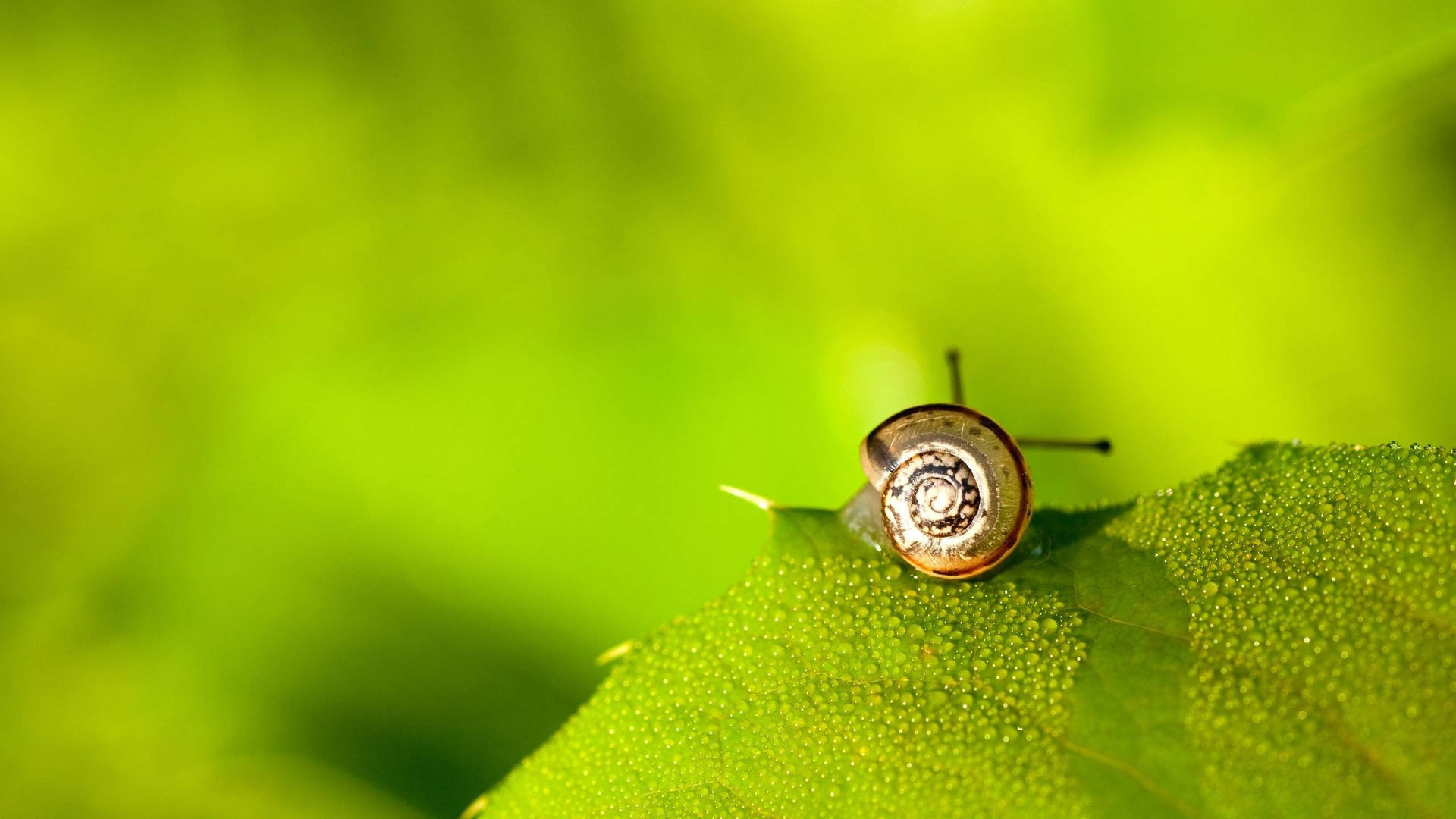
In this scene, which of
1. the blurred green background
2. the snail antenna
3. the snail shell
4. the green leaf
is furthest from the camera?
the snail antenna

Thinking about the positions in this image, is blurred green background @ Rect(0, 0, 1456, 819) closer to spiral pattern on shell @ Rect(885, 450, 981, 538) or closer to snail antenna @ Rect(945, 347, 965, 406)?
snail antenna @ Rect(945, 347, 965, 406)

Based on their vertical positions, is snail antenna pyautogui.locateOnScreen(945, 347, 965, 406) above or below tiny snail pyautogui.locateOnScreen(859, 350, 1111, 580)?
above

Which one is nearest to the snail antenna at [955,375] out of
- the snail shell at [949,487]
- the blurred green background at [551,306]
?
the blurred green background at [551,306]

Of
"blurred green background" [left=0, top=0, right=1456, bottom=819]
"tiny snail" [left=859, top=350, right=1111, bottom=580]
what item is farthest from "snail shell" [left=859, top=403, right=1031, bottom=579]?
"blurred green background" [left=0, top=0, right=1456, bottom=819]

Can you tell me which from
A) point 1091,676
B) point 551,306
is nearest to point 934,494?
point 1091,676

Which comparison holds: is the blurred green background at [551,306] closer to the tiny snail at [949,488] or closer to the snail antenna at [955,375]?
the snail antenna at [955,375]

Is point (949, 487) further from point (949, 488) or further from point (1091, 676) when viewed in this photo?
point (1091, 676)

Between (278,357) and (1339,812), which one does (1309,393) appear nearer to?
(1339,812)
